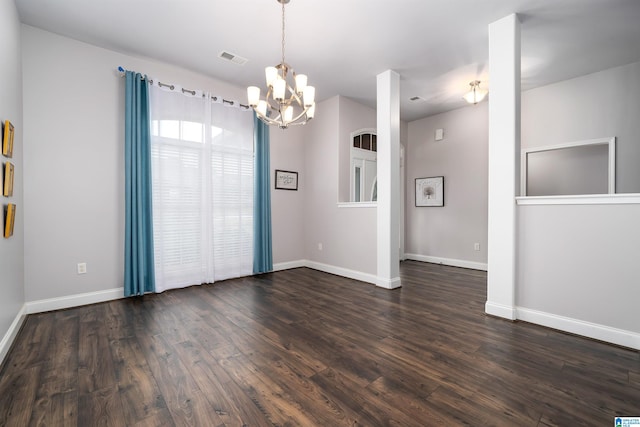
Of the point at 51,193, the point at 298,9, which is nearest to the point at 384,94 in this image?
the point at 298,9

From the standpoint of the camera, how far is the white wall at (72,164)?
2986 millimetres

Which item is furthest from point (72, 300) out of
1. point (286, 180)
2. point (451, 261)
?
point (451, 261)

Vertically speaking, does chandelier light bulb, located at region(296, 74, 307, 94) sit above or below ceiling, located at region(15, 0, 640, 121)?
below

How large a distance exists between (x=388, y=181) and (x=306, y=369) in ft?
8.89

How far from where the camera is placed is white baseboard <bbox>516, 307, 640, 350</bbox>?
7.37 ft

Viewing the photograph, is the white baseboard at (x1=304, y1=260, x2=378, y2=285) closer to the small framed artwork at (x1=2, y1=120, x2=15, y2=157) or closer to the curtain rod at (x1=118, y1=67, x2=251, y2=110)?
the curtain rod at (x1=118, y1=67, x2=251, y2=110)

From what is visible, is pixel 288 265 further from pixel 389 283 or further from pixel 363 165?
pixel 363 165

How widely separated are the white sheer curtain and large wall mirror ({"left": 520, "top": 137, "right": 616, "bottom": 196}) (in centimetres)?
460

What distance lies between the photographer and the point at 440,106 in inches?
211

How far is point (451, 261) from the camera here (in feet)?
18.2

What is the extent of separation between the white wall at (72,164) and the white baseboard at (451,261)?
5.23 metres

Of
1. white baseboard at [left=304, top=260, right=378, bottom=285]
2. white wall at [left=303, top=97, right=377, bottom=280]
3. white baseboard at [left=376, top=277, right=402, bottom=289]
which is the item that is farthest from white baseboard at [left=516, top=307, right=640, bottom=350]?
white wall at [left=303, top=97, right=377, bottom=280]

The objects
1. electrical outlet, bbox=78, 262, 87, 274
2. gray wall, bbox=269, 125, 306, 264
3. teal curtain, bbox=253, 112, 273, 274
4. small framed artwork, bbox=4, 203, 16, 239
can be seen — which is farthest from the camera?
gray wall, bbox=269, 125, 306, 264

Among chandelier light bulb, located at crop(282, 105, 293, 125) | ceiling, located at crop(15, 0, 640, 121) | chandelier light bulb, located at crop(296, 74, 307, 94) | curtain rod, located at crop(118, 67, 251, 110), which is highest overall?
ceiling, located at crop(15, 0, 640, 121)
